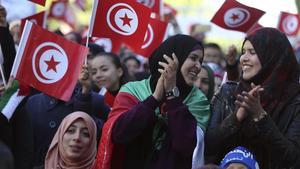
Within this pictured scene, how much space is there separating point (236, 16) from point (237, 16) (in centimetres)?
1

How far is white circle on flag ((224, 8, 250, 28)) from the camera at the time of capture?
8.09 meters

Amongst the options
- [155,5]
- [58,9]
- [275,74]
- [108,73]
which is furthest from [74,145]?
[58,9]

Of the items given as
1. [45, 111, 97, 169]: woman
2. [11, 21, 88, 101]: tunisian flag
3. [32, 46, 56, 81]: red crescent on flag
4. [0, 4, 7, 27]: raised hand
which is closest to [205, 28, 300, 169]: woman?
[45, 111, 97, 169]: woman

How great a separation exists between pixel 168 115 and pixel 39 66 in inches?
54.9

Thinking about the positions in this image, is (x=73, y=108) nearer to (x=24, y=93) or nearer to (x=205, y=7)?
(x=24, y=93)

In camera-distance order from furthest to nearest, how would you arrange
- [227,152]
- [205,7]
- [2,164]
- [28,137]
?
[205,7], [28,137], [227,152], [2,164]

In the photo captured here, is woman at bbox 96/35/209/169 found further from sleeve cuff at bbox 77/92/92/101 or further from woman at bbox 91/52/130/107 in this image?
woman at bbox 91/52/130/107

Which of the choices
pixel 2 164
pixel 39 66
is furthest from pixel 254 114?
pixel 39 66

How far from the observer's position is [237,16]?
8.13m

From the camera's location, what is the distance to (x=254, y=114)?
5.07m

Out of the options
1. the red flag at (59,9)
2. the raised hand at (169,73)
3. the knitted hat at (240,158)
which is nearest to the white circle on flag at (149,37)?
the raised hand at (169,73)

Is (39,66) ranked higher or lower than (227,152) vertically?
higher

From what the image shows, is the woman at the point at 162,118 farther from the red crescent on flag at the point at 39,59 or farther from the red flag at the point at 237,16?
the red flag at the point at 237,16

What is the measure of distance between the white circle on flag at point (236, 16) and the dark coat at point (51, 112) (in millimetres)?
1900
